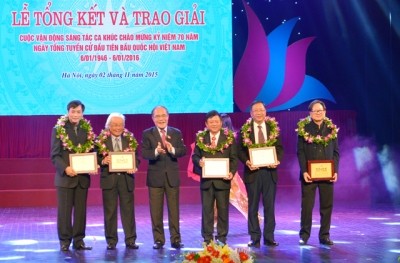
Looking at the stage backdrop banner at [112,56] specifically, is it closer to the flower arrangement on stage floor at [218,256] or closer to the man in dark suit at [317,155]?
the man in dark suit at [317,155]

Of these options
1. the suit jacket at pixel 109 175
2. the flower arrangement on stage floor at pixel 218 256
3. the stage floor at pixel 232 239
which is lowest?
the stage floor at pixel 232 239

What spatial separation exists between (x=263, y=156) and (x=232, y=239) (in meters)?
1.17

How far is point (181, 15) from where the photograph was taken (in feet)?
41.5

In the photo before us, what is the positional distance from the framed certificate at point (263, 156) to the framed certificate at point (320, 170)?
386 mm

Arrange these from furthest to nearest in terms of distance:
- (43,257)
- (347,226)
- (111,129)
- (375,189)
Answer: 1. (375,189)
2. (347,226)
3. (111,129)
4. (43,257)

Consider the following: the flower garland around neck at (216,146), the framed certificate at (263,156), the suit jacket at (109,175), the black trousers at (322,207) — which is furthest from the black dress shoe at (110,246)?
the black trousers at (322,207)

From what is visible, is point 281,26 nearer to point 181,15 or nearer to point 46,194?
point 181,15

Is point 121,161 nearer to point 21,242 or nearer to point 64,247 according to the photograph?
point 64,247

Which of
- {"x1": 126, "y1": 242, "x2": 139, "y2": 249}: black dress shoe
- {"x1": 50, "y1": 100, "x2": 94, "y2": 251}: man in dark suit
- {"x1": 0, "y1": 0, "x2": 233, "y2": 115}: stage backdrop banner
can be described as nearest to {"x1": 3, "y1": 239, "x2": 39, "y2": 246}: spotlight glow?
{"x1": 50, "y1": 100, "x2": 94, "y2": 251}: man in dark suit

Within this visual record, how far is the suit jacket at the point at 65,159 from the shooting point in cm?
761

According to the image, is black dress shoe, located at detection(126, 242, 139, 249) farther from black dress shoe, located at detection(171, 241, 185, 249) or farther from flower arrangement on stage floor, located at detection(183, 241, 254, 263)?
flower arrangement on stage floor, located at detection(183, 241, 254, 263)

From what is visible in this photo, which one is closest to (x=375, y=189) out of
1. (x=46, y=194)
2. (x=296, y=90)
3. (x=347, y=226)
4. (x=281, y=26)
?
(x=296, y=90)

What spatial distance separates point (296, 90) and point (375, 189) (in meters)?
2.19

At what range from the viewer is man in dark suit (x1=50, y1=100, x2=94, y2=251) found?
25.0 ft
